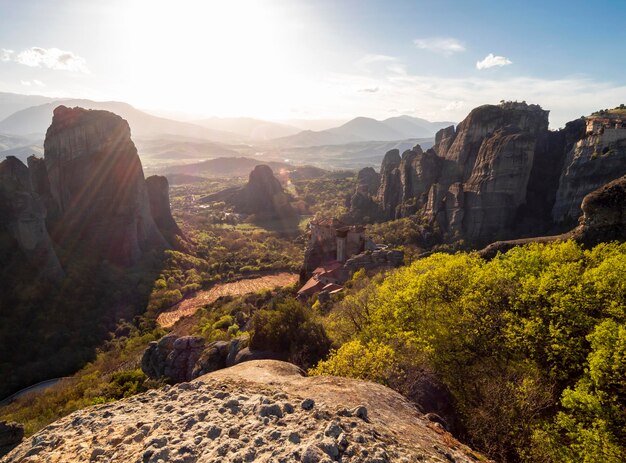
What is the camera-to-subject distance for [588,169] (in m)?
61.2

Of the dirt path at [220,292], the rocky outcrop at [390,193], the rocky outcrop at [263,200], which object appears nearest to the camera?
the dirt path at [220,292]

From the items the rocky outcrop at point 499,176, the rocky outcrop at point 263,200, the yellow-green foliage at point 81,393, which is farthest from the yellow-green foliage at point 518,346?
the rocky outcrop at point 263,200

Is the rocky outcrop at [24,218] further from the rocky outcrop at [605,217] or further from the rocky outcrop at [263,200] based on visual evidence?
the rocky outcrop at [263,200]

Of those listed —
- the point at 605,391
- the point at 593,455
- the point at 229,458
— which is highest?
the point at 229,458

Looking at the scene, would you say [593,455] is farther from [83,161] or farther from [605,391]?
[83,161]

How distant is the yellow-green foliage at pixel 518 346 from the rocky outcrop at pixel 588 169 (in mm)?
40728

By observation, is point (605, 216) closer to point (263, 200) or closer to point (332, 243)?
point (332, 243)

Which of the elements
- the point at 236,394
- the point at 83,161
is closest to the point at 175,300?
the point at 83,161

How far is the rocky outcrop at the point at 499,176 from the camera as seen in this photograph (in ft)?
234

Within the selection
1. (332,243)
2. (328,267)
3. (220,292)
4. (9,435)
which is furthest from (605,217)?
(220,292)

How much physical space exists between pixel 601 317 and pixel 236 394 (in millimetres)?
20286

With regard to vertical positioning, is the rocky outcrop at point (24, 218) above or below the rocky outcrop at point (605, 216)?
below

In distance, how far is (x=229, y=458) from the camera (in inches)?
367

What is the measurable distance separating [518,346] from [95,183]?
8395cm
